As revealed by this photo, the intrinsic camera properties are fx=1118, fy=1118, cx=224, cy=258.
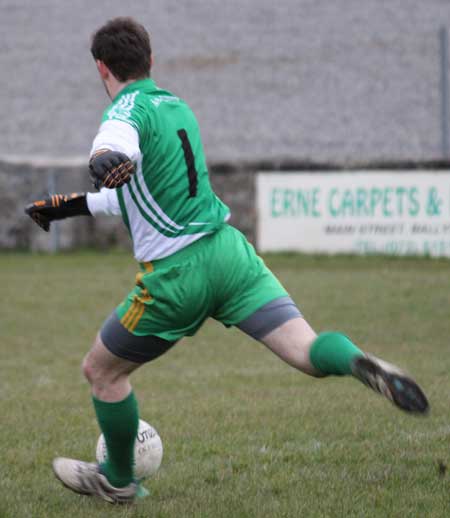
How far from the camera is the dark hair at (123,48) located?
421 cm

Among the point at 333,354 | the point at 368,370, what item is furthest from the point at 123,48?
the point at 368,370

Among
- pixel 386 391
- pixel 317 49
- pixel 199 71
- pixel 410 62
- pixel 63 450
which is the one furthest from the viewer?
pixel 199 71

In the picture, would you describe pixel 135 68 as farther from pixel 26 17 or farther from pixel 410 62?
pixel 26 17

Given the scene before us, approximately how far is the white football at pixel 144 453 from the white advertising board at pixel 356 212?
955 centimetres

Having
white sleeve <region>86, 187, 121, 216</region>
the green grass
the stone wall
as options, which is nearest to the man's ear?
white sleeve <region>86, 187, 121, 216</region>

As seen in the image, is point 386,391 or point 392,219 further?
point 392,219

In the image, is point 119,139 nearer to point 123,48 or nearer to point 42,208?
point 123,48

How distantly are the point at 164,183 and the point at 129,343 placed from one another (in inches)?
25.1

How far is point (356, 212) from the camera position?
1422 cm

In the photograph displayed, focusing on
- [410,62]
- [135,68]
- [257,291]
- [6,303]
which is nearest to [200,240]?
[257,291]

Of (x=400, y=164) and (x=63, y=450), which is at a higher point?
(x=63, y=450)

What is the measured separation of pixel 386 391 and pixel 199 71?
21230 mm

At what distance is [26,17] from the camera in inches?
1065

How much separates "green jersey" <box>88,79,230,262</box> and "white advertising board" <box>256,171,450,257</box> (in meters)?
9.88
